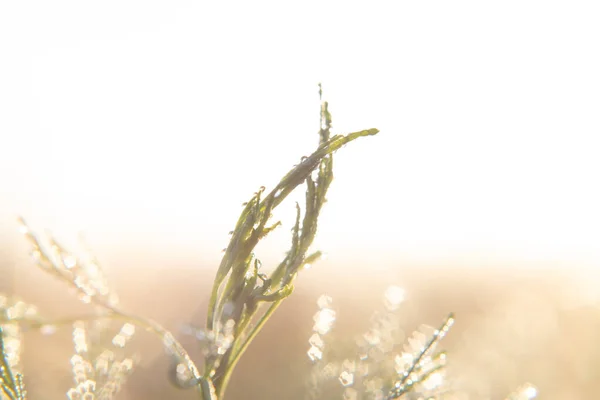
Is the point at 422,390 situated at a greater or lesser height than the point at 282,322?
greater

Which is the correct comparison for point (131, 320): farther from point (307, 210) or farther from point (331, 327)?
point (331, 327)

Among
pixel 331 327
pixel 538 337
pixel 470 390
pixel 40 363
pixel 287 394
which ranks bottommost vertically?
pixel 538 337

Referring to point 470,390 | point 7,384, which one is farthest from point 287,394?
point 7,384

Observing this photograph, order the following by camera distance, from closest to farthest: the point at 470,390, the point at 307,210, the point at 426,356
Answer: the point at 307,210, the point at 426,356, the point at 470,390

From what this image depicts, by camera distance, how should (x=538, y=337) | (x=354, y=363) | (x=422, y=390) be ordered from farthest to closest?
(x=538, y=337) → (x=354, y=363) → (x=422, y=390)

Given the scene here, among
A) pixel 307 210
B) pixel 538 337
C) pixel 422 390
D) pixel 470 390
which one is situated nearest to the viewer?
pixel 307 210

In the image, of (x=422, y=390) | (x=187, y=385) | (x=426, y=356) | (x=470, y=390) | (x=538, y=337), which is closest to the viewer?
(x=187, y=385)

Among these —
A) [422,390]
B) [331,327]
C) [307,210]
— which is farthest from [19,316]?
[422,390]

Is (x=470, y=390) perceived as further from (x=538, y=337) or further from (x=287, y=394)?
(x=538, y=337)

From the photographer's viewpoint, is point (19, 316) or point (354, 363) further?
point (354, 363)

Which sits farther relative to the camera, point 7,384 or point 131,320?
point 7,384
